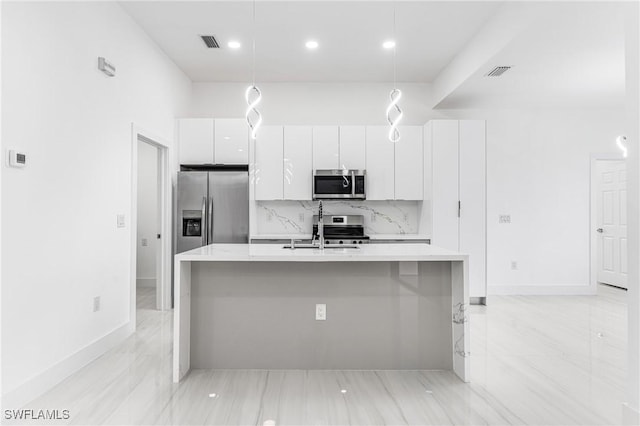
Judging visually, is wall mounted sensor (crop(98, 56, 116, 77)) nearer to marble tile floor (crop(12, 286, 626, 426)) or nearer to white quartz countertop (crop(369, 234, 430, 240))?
marble tile floor (crop(12, 286, 626, 426))

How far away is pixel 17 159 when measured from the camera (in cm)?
232

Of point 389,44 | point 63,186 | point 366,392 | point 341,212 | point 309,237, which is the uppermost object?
point 389,44

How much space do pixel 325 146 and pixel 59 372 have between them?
12.0 feet

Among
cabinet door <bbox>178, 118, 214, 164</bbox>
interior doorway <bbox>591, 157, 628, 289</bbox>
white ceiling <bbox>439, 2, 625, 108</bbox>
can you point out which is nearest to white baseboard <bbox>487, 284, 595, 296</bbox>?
interior doorway <bbox>591, 157, 628, 289</bbox>

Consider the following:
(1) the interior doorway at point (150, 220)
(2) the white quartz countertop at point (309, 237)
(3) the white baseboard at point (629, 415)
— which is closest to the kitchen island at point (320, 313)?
(3) the white baseboard at point (629, 415)

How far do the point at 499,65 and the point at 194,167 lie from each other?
3677mm

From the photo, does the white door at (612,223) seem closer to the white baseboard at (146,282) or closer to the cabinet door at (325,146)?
the cabinet door at (325,146)

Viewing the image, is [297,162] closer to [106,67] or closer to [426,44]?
[426,44]

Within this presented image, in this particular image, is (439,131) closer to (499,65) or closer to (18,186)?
(499,65)

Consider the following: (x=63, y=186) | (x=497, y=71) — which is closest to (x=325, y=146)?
(x=497, y=71)

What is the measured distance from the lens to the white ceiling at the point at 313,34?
3562mm

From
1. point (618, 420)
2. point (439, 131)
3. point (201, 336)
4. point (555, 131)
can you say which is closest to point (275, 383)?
point (201, 336)

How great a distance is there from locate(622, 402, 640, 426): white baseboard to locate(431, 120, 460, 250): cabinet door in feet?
9.56

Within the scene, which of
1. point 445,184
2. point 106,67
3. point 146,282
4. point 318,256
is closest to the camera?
point 318,256
